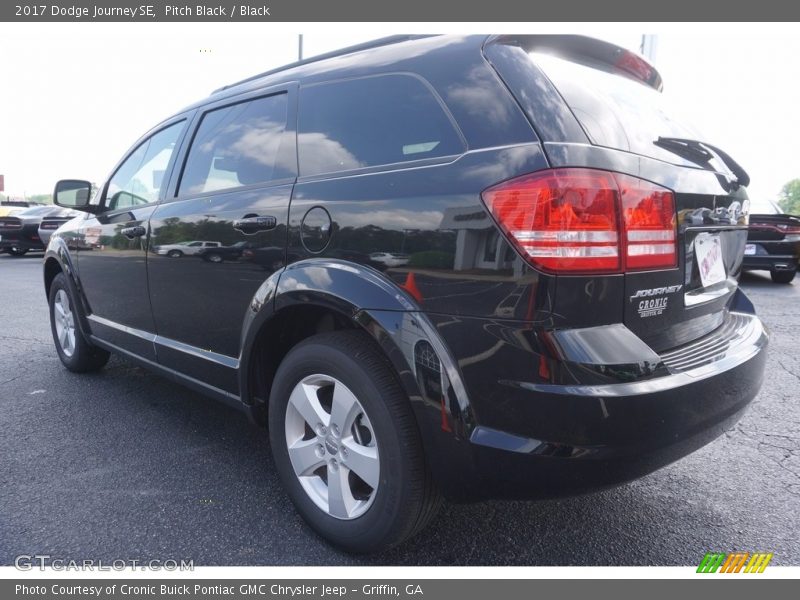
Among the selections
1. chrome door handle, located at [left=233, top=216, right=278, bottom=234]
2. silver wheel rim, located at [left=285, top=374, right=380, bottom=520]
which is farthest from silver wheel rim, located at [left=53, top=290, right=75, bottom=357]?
silver wheel rim, located at [left=285, top=374, right=380, bottom=520]

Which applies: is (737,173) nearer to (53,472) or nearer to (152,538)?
(152,538)

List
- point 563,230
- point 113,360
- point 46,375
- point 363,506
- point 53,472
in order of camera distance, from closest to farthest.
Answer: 1. point 563,230
2. point 363,506
3. point 53,472
4. point 46,375
5. point 113,360

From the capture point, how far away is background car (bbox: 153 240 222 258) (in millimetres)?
2537

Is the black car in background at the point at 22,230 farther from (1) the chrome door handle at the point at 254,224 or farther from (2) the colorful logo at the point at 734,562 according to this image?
(2) the colorful logo at the point at 734,562

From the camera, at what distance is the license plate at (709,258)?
1.85 metres

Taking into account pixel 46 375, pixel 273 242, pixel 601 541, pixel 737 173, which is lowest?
pixel 46 375

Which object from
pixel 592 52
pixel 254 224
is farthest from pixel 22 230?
pixel 592 52

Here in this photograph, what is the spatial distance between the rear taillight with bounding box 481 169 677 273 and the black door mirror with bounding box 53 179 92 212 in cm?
333

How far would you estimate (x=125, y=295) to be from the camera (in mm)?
3236

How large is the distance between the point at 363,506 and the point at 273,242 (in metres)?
1.05

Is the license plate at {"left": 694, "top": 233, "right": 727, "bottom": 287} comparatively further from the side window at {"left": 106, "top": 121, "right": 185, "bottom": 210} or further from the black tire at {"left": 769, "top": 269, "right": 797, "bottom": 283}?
the black tire at {"left": 769, "top": 269, "right": 797, "bottom": 283}

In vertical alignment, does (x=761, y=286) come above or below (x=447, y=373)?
below

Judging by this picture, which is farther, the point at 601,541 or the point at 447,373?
the point at 601,541

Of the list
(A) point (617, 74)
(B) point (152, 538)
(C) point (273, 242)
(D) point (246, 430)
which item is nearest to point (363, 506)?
(B) point (152, 538)
